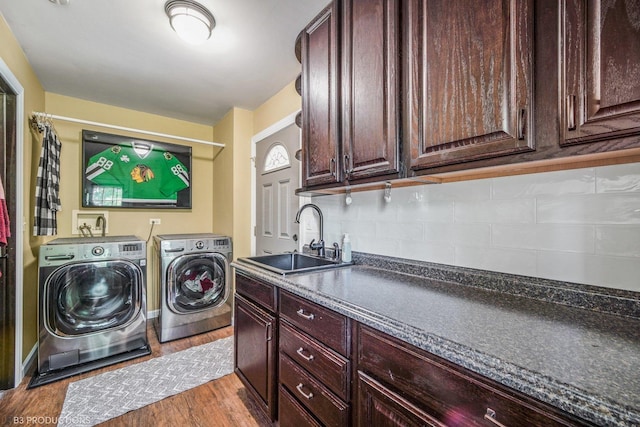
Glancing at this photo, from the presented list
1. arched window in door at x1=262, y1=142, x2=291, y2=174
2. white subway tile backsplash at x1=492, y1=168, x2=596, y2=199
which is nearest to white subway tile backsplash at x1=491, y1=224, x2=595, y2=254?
white subway tile backsplash at x1=492, y1=168, x2=596, y2=199

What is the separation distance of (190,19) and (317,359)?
6.59 feet

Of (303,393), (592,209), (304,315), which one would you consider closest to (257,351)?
(303,393)

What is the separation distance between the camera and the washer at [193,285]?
2.70 m

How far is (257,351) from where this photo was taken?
1.64m

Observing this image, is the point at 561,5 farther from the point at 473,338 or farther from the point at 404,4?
the point at 473,338

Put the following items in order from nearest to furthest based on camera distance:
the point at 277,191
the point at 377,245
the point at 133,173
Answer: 1. the point at 377,245
2. the point at 277,191
3. the point at 133,173

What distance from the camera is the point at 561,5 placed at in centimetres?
82

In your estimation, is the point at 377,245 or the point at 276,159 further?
the point at 276,159

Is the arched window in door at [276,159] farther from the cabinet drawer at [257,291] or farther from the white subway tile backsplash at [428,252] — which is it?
the white subway tile backsplash at [428,252]

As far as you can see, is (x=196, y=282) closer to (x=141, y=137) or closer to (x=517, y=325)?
(x=141, y=137)

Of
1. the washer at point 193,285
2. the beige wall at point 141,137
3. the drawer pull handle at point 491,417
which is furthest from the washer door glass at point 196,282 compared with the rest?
the drawer pull handle at point 491,417

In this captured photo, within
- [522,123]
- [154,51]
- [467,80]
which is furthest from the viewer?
[154,51]

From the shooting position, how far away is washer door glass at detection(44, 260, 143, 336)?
219 centimetres

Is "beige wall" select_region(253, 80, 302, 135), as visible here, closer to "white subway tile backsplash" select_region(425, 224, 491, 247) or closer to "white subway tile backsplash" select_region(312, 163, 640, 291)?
"white subway tile backsplash" select_region(312, 163, 640, 291)
